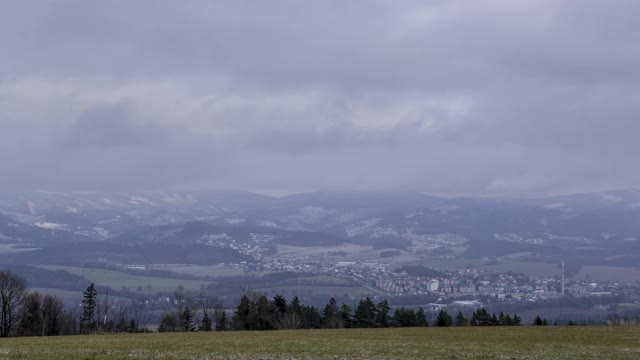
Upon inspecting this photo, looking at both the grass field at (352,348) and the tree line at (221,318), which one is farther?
the tree line at (221,318)

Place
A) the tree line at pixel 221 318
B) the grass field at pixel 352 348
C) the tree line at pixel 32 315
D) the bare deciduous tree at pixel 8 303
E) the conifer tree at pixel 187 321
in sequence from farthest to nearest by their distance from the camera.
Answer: the conifer tree at pixel 187 321 → the tree line at pixel 221 318 → the tree line at pixel 32 315 → the bare deciduous tree at pixel 8 303 → the grass field at pixel 352 348

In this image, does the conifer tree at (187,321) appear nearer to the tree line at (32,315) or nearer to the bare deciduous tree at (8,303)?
the tree line at (32,315)

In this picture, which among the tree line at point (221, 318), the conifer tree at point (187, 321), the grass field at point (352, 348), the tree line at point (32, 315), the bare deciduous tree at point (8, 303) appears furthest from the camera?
the conifer tree at point (187, 321)

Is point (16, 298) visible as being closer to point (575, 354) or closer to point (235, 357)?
point (235, 357)

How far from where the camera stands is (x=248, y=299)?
96250 millimetres

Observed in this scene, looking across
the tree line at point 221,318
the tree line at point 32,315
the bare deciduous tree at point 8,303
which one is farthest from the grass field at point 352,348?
the tree line at point 32,315

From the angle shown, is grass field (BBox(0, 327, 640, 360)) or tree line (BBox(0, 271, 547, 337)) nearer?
grass field (BBox(0, 327, 640, 360))

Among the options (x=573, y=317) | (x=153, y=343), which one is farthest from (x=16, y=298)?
(x=573, y=317)

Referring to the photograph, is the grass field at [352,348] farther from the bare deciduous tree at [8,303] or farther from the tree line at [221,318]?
the bare deciduous tree at [8,303]

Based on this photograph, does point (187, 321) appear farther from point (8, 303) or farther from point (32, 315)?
point (8, 303)

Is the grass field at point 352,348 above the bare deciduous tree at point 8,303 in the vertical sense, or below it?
below

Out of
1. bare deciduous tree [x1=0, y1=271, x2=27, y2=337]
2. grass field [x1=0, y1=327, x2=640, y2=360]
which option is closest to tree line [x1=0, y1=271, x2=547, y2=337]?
bare deciduous tree [x1=0, y1=271, x2=27, y2=337]

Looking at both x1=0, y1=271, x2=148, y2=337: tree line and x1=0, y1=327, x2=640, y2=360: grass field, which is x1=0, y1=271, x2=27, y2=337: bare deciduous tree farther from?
x1=0, y1=327, x2=640, y2=360: grass field

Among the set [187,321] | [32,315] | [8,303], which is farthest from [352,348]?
[32,315]
